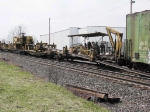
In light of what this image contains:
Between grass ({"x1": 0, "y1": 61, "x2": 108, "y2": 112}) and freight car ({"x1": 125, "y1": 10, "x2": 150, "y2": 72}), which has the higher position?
freight car ({"x1": 125, "y1": 10, "x2": 150, "y2": 72})

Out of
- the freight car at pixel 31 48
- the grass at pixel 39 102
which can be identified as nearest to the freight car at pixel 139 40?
the grass at pixel 39 102

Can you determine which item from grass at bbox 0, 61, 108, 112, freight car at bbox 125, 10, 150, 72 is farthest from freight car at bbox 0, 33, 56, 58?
grass at bbox 0, 61, 108, 112

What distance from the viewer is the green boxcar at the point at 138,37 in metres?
11.3

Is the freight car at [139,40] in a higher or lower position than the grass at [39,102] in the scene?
higher

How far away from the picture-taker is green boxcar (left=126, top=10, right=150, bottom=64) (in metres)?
11.3

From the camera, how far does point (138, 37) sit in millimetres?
12203

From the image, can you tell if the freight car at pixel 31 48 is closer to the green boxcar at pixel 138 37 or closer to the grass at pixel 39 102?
the green boxcar at pixel 138 37

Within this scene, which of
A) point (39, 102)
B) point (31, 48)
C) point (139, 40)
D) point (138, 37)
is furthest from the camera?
point (31, 48)

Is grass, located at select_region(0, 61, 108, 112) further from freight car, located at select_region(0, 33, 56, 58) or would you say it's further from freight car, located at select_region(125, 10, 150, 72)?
freight car, located at select_region(0, 33, 56, 58)

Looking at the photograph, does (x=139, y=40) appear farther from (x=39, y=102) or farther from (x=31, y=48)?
(x=31, y=48)

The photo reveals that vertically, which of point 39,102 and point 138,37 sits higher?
point 138,37

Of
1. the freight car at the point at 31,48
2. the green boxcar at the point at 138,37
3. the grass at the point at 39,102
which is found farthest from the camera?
the freight car at the point at 31,48

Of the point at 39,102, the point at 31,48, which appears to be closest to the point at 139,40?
the point at 39,102

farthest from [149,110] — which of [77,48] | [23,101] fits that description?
[77,48]
